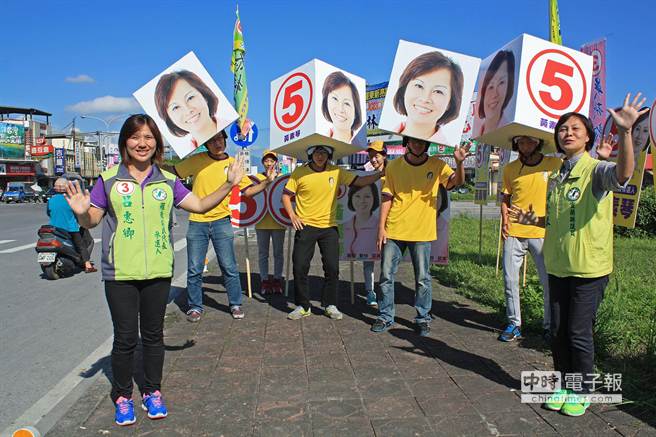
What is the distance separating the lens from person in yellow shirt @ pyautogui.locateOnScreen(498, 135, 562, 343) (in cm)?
483

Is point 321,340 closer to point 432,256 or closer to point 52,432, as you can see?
point 432,256

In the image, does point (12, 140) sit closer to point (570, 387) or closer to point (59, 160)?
point (59, 160)

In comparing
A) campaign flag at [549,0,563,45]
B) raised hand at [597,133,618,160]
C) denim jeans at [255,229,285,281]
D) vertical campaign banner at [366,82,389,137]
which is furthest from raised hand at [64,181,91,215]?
vertical campaign banner at [366,82,389,137]

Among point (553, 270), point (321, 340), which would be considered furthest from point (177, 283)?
point (553, 270)

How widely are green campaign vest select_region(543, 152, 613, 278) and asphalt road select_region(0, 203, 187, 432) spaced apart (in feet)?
12.4

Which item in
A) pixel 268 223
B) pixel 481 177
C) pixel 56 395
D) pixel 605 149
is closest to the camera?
pixel 605 149

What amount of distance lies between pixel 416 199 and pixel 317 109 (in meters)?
1.35

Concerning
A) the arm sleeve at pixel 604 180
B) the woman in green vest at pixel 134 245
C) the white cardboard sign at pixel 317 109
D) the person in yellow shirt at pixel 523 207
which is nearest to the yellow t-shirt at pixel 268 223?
the white cardboard sign at pixel 317 109

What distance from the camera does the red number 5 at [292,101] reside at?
18.0 feet

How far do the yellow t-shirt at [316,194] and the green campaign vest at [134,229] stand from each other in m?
2.36

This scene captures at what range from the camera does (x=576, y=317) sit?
3422 millimetres

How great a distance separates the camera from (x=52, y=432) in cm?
321

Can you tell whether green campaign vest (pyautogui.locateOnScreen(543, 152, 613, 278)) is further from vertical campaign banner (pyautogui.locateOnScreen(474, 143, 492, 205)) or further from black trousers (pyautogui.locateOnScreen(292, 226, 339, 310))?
vertical campaign banner (pyautogui.locateOnScreen(474, 143, 492, 205))

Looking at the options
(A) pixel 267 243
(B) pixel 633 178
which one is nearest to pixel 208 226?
(A) pixel 267 243
